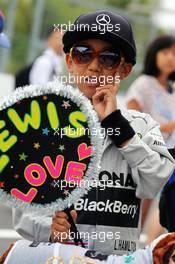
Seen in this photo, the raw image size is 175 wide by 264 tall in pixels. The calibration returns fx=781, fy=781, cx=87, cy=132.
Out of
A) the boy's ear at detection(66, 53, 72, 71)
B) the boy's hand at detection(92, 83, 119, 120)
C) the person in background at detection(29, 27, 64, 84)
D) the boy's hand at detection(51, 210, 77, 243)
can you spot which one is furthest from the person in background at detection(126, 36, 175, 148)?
the boy's hand at detection(51, 210, 77, 243)

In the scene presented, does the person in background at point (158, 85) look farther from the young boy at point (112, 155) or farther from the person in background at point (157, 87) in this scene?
the young boy at point (112, 155)

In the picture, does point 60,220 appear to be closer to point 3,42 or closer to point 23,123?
point 23,123

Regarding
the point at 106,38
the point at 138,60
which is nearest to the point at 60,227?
the point at 106,38

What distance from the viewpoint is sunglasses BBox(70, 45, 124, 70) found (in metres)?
2.87

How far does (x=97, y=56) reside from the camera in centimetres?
288

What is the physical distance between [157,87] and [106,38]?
313cm

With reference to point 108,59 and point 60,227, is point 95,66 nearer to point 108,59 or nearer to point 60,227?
point 108,59

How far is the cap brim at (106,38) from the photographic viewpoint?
286cm

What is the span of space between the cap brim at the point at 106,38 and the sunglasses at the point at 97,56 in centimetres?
3

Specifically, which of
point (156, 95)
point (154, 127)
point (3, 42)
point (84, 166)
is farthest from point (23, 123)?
point (156, 95)

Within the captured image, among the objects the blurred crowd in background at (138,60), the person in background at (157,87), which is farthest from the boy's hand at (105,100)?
the person in background at (157,87)

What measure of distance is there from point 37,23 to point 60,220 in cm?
972

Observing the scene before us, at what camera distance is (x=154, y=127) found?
2.97 metres

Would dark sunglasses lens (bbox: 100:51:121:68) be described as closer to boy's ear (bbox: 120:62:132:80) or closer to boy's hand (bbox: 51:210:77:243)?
boy's ear (bbox: 120:62:132:80)
